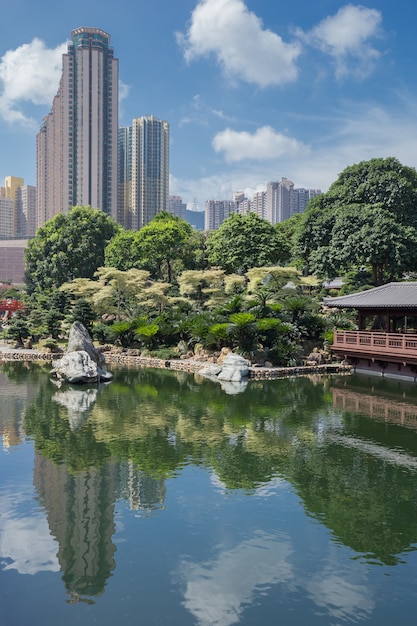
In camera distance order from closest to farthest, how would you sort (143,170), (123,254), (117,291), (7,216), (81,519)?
(81,519)
(117,291)
(123,254)
(143,170)
(7,216)

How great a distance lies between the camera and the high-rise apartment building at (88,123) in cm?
11094

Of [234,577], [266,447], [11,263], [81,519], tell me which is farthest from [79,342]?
[11,263]

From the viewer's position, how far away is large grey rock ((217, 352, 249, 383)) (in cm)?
2495

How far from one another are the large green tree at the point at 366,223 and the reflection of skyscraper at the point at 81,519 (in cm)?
2724

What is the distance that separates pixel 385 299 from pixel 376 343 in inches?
86.6

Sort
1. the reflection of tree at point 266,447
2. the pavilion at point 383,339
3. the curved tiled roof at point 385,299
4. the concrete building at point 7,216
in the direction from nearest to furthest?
the reflection of tree at point 266,447
the pavilion at point 383,339
the curved tiled roof at point 385,299
the concrete building at point 7,216

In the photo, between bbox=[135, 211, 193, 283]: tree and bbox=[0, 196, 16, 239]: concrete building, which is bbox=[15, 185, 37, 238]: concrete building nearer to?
bbox=[0, 196, 16, 239]: concrete building

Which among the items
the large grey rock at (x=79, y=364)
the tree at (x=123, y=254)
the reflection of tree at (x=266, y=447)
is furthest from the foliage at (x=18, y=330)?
the tree at (x=123, y=254)

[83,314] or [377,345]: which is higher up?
[83,314]

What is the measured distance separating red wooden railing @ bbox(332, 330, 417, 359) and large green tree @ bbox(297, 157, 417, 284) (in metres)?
9.76

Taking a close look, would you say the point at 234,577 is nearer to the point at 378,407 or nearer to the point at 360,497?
the point at 360,497

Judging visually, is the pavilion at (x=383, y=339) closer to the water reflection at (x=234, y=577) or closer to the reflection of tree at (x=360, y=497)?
the reflection of tree at (x=360, y=497)

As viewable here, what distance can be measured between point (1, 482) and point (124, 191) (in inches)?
5162

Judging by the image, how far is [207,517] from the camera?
9.46 metres
